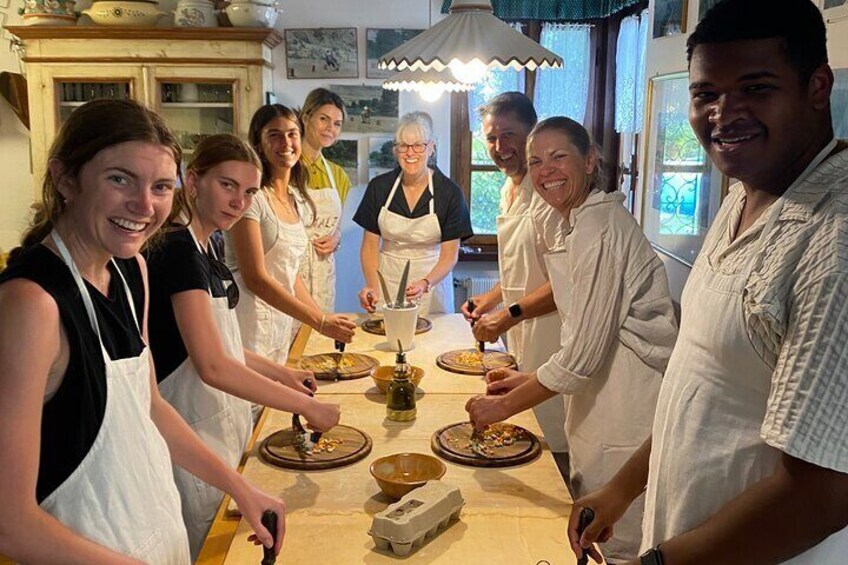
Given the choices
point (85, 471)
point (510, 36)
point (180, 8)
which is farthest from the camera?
point (180, 8)

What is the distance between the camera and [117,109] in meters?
1.17

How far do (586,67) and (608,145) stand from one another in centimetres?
49

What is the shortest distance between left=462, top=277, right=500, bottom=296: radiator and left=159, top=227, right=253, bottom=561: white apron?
9.72 ft

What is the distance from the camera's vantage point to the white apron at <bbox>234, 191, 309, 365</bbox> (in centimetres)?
265

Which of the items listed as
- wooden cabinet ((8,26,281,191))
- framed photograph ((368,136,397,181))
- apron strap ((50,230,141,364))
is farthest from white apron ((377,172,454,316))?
apron strap ((50,230,141,364))

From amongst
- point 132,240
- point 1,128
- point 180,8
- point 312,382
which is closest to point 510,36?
point 312,382

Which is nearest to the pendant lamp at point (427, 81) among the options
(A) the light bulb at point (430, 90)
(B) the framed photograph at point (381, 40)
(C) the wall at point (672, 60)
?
(A) the light bulb at point (430, 90)

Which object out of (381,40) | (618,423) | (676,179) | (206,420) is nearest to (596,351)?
(618,423)

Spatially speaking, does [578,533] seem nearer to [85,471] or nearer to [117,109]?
[85,471]

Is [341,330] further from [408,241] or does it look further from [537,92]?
[537,92]

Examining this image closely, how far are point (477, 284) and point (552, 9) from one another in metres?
1.72

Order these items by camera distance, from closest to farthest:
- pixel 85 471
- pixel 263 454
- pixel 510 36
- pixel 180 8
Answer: pixel 85 471
pixel 263 454
pixel 510 36
pixel 180 8

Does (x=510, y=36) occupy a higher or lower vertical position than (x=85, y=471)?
higher

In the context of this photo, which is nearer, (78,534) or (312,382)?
(78,534)
